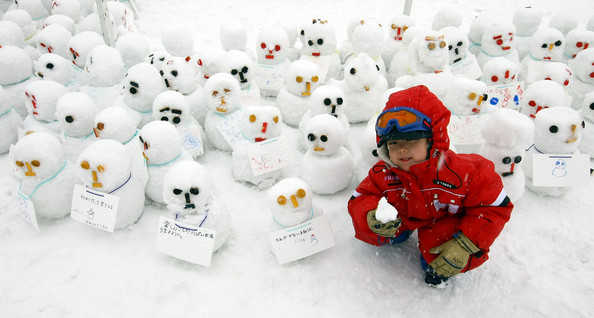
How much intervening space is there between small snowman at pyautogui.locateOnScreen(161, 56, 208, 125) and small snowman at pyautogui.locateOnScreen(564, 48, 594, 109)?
303cm

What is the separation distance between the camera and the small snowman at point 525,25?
3607 millimetres

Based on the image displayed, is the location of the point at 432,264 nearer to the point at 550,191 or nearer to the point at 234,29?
the point at 550,191

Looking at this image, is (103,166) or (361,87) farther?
(361,87)

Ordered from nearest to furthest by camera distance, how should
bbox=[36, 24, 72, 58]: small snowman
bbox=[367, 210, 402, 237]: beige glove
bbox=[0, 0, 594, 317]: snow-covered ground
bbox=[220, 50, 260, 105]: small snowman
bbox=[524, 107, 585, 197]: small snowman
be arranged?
bbox=[367, 210, 402, 237]: beige glove → bbox=[0, 0, 594, 317]: snow-covered ground → bbox=[524, 107, 585, 197]: small snowman → bbox=[220, 50, 260, 105]: small snowman → bbox=[36, 24, 72, 58]: small snowman

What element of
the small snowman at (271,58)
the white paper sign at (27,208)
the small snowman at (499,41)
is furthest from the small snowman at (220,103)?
the small snowman at (499,41)

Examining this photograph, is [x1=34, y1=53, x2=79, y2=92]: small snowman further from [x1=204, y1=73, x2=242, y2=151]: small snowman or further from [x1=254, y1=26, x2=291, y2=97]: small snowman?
[x1=254, y1=26, x2=291, y2=97]: small snowman

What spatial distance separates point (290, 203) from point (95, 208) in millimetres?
1081

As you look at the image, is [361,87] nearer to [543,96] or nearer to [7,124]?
[543,96]

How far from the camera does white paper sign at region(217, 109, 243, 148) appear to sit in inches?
103

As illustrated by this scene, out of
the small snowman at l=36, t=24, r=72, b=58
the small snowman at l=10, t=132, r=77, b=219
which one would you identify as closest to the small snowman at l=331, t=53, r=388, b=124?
the small snowman at l=10, t=132, r=77, b=219

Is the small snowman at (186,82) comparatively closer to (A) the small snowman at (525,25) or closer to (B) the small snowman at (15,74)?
(B) the small snowman at (15,74)

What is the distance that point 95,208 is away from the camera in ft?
6.65

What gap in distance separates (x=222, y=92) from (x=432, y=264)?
1.74 metres

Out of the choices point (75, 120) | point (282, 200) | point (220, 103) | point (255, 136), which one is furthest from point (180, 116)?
point (282, 200)
